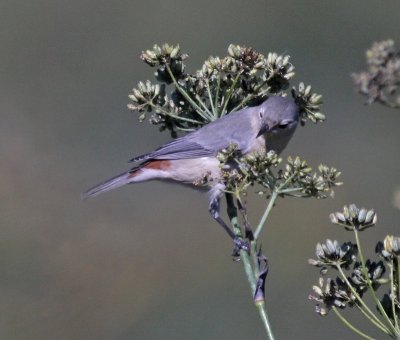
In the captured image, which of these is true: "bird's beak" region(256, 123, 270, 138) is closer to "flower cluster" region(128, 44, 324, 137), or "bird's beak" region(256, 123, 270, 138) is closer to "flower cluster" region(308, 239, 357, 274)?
"flower cluster" region(128, 44, 324, 137)

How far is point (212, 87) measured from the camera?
437 cm

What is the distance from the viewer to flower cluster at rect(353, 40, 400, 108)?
11.9 ft

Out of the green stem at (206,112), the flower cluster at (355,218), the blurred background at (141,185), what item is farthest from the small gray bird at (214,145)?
the blurred background at (141,185)

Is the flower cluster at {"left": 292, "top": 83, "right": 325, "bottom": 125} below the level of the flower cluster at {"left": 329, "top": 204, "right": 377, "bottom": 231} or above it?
above

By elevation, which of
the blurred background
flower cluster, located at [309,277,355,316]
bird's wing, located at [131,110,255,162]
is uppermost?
the blurred background

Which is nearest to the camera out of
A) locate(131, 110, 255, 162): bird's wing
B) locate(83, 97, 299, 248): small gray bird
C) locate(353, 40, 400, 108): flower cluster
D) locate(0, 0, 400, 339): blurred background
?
locate(353, 40, 400, 108): flower cluster

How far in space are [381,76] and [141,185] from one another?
8154 mm

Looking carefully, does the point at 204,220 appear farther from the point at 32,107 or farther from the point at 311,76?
the point at 32,107

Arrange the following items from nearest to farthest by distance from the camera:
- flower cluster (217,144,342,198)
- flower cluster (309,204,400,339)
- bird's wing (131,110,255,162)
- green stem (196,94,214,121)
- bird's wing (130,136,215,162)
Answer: flower cluster (309,204,400,339), flower cluster (217,144,342,198), green stem (196,94,214,121), bird's wing (131,110,255,162), bird's wing (130,136,215,162)

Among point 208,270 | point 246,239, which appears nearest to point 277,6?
point 208,270

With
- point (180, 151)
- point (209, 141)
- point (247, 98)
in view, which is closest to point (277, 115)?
point (209, 141)

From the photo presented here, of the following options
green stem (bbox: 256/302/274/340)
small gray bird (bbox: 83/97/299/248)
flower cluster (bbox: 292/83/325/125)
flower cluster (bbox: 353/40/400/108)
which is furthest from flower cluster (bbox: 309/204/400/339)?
small gray bird (bbox: 83/97/299/248)

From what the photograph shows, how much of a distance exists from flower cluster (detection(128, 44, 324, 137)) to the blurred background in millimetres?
3605

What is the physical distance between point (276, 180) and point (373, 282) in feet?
2.07
